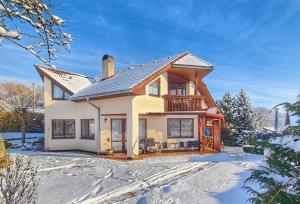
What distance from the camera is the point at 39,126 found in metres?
26.4

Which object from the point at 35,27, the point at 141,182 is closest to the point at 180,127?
the point at 141,182

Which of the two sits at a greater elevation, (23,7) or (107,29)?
(107,29)

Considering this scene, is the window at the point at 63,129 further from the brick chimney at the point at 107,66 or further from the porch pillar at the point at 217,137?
the porch pillar at the point at 217,137

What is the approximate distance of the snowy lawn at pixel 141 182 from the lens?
8750 mm

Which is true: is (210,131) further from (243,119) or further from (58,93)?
(58,93)

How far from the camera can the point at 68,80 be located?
76.1 feet

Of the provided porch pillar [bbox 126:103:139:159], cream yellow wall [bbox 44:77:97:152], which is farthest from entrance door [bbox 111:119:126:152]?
cream yellow wall [bbox 44:77:97:152]

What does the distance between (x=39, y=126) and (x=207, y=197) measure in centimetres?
2124

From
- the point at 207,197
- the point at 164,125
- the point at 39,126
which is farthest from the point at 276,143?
the point at 39,126

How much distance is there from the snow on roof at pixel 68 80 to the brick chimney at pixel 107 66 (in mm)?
2060

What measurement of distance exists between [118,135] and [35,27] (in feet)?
50.9

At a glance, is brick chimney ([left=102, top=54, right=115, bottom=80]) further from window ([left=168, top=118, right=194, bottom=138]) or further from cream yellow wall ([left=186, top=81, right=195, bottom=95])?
window ([left=168, top=118, right=194, bottom=138])

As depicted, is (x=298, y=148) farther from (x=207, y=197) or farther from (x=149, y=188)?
(x=149, y=188)

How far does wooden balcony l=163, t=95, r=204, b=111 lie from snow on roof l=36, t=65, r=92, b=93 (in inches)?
284
